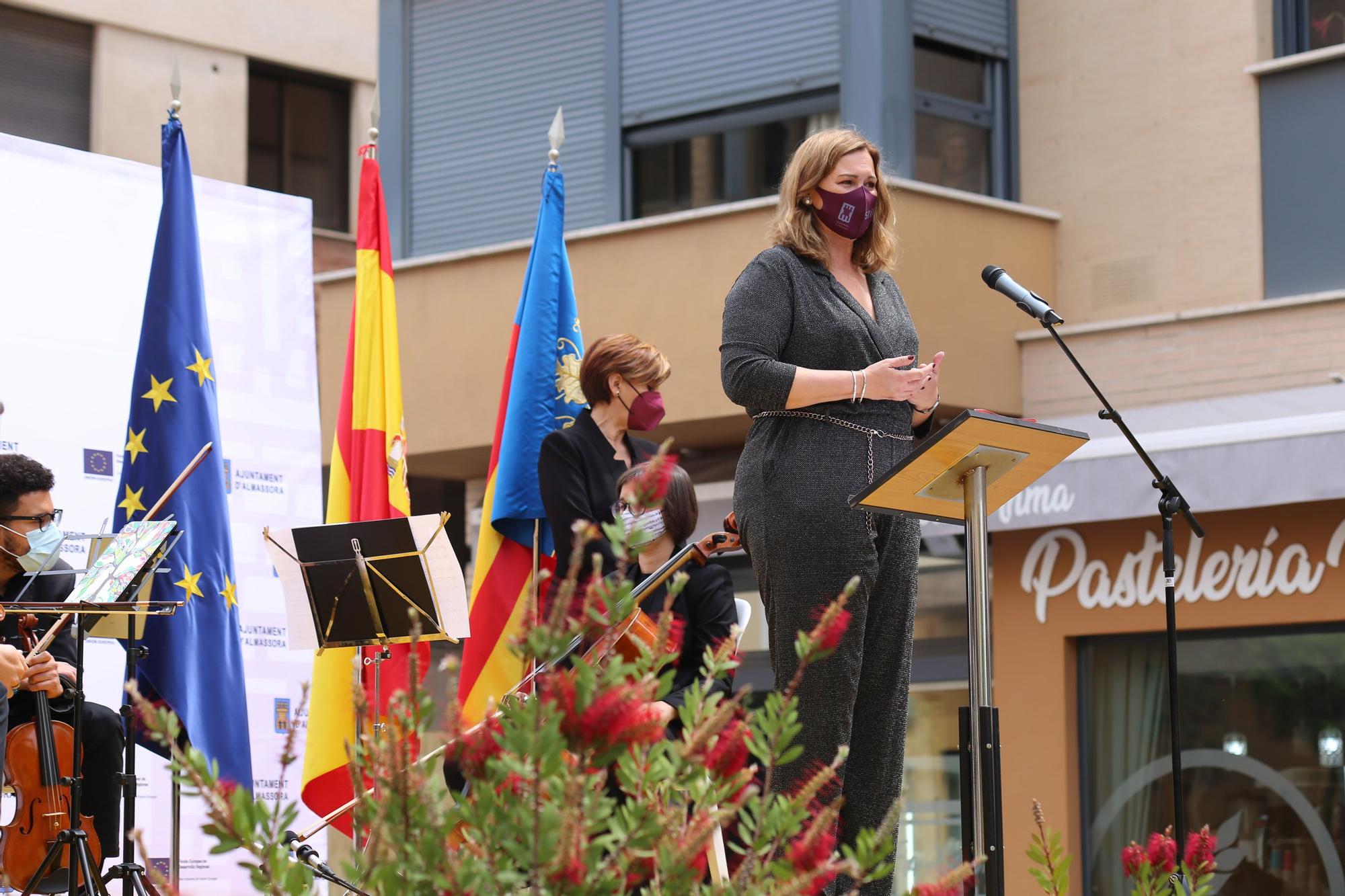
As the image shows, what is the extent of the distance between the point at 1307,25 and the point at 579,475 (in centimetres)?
666

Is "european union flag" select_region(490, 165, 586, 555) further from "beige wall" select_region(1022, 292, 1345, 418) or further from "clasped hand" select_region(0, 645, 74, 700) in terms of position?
"beige wall" select_region(1022, 292, 1345, 418)

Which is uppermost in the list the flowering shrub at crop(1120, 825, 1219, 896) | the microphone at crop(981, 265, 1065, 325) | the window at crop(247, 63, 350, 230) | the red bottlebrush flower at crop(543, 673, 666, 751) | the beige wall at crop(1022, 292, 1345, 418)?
the window at crop(247, 63, 350, 230)

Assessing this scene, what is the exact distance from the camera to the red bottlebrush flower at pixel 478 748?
1603mm

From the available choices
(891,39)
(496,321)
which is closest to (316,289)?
(496,321)

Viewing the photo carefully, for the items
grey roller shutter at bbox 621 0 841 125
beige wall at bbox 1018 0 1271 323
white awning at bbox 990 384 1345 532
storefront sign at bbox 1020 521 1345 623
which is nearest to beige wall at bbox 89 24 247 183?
grey roller shutter at bbox 621 0 841 125

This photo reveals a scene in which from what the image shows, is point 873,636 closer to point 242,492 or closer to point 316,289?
point 242,492

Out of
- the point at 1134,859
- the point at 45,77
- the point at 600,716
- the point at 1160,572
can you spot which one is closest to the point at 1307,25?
the point at 1160,572

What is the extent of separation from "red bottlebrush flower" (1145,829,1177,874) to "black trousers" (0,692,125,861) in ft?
13.2

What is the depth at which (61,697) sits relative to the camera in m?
5.55

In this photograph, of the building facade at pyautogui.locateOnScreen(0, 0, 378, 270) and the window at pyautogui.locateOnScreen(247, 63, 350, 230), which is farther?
the window at pyautogui.locateOnScreen(247, 63, 350, 230)

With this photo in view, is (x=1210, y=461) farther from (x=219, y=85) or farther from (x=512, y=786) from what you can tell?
(x=219, y=85)

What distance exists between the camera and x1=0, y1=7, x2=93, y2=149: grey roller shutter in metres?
14.7

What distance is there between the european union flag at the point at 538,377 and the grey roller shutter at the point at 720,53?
3.68 meters

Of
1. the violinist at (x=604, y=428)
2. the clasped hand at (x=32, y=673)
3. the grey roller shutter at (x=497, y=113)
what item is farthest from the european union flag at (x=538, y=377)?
the grey roller shutter at (x=497, y=113)
